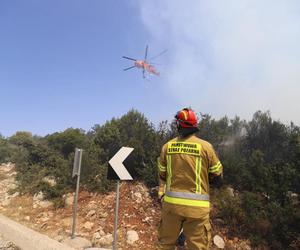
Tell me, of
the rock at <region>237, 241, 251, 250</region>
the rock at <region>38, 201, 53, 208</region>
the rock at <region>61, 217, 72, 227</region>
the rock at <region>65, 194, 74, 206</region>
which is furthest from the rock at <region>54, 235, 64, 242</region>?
the rock at <region>237, 241, 251, 250</region>

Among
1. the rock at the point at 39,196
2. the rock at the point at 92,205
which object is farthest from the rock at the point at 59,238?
the rock at the point at 39,196

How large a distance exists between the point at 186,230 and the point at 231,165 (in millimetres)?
7937

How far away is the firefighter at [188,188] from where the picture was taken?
3799 mm

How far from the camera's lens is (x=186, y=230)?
3.88 meters

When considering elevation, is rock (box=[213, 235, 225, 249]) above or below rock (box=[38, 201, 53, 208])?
below

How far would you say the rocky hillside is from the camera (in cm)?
882

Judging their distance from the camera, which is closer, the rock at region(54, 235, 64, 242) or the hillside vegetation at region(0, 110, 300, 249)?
the rock at region(54, 235, 64, 242)

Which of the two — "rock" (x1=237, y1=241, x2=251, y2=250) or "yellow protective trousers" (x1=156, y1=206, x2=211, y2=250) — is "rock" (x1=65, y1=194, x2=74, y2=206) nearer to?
"rock" (x1=237, y1=241, x2=251, y2=250)

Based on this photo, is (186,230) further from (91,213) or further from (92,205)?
(92,205)

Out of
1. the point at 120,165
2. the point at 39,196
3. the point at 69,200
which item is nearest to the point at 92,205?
the point at 69,200

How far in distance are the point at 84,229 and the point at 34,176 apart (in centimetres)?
670

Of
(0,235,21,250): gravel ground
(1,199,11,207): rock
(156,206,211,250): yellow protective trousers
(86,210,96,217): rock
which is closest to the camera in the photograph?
(156,206,211,250): yellow protective trousers

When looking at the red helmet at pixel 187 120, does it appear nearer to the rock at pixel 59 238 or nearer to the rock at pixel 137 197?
the rock at pixel 59 238

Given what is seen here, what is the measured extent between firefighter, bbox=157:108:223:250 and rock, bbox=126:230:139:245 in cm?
513
